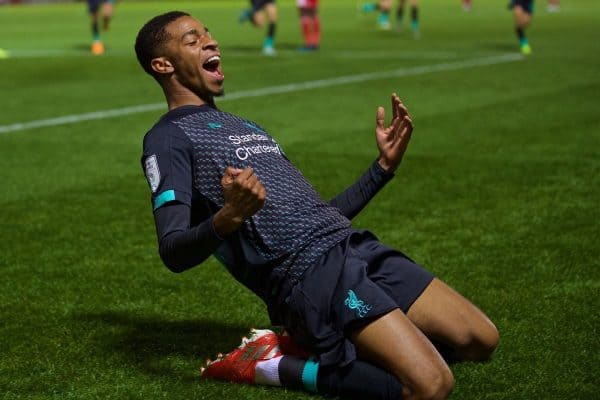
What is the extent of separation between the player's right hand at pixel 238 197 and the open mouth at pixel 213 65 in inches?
32.4

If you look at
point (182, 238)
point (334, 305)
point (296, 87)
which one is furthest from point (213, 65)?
point (296, 87)

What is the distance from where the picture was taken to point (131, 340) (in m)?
4.82

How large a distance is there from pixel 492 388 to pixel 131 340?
1.49 meters

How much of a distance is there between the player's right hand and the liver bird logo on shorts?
582 millimetres

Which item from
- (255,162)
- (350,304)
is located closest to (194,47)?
(255,162)

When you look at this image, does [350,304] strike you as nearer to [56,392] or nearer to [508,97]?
[56,392]

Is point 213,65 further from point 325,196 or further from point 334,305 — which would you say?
point 325,196

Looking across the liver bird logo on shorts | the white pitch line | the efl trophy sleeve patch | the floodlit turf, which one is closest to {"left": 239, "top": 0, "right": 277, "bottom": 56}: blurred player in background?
the floodlit turf

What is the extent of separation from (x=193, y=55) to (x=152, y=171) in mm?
515

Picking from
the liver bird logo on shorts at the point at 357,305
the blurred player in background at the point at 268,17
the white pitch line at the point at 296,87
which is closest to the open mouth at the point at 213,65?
the liver bird logo on shorts at the point at 357,305

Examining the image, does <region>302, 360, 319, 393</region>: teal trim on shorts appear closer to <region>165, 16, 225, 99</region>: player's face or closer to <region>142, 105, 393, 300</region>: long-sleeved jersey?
<region>142, 105, 393, 300</region>: long-sleeved jersey

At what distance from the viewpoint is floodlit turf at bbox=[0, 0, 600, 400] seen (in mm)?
4492

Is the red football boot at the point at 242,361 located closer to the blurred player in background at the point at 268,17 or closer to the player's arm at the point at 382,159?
the player's arm at the point at 382,159

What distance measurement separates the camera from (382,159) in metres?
4.57
